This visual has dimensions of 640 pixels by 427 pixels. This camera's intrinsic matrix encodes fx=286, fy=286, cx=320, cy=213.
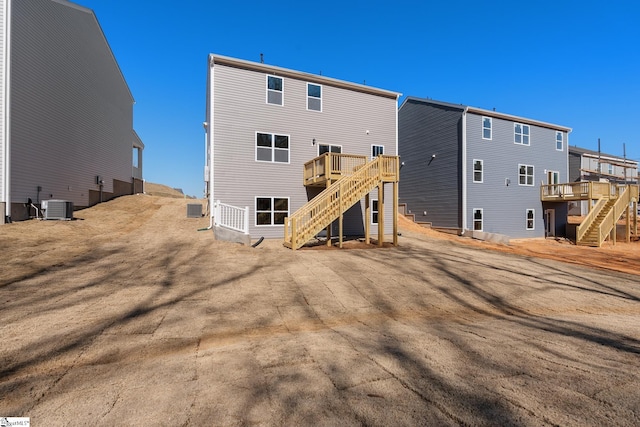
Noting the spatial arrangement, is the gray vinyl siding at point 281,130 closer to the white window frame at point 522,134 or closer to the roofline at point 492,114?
the roofline at point 492,114

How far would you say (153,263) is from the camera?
816 centimetres

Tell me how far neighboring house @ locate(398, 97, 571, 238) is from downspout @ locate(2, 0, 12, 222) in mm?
23750

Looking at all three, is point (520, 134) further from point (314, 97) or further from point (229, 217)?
point (229, 217)

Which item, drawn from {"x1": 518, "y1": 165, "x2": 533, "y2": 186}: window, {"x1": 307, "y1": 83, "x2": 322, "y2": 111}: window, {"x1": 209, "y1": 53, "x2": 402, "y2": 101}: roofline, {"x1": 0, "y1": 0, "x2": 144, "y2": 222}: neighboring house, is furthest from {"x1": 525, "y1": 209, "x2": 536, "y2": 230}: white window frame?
{"x1": 0, "y1": 0, "x2": 144, "y2": 222}: neighboring house

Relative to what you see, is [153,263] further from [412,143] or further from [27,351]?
[412,143]

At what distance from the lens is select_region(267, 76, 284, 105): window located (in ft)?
50.1

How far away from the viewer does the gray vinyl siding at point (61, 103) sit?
1188 centimetres

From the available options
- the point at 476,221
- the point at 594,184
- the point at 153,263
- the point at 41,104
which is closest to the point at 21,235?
the point at 153,263

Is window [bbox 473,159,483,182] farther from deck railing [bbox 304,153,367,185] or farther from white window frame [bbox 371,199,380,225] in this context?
deck railing [bbox 304,153,367,185]

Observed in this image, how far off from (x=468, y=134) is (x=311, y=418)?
22.0 m

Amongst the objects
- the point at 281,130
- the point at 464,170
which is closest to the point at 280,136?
the point at 281,130

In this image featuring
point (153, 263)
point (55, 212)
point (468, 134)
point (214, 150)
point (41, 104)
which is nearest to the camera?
point (153, 263)

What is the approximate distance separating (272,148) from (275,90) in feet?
10.4

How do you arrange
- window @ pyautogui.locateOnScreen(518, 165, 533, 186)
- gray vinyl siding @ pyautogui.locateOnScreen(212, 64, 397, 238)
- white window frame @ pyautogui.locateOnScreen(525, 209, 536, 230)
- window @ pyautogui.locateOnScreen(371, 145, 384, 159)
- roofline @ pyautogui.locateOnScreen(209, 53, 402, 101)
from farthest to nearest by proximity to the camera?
1. white window frame @ pyautogui.locateOnScreen(525, 209, 536, 230)
2. window @ pyautogui.locateOnScreen(518, 165, 533, 186)
3. window @ pyautogui.locateOnScreen(371, 145, 384, 159)
4. gray vinyl siding @ pyautogui.locateOnScreen(212, 64, 397, 238)
5. roofline @ pyautogui.locateOnScreen(209, 53, 402, 101)
